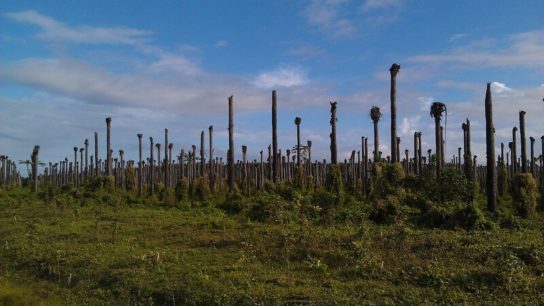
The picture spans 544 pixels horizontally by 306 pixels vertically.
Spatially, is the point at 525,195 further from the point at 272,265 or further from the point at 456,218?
the point at 272,265

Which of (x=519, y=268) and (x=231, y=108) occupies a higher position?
(x=231, y=108)

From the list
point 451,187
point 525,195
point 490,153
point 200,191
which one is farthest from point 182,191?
point 525,195

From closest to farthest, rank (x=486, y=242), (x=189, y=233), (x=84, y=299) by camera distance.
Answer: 1. (x=84, y=299)
2. (x=486, y=242)
3. (x=189, y=233)

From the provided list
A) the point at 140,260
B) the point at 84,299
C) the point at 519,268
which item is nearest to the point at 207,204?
the point at 140,260

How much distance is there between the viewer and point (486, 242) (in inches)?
494

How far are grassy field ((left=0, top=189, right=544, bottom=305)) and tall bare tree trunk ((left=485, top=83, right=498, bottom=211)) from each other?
2.02 m

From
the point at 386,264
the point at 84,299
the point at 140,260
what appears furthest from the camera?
the point at 140,260

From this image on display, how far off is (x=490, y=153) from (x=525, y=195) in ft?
6.63

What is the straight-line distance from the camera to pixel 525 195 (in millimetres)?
18953

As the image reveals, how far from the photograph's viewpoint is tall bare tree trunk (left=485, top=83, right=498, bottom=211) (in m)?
18.5

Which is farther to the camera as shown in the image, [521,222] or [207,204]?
[207,204]

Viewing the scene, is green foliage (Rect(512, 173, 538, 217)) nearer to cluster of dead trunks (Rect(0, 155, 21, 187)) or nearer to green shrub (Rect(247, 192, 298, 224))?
green shrub (Rect(247, 192, 298, 224))

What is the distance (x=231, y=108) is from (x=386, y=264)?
67.0 ft

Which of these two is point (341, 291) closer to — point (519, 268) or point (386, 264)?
point (386, 264)
